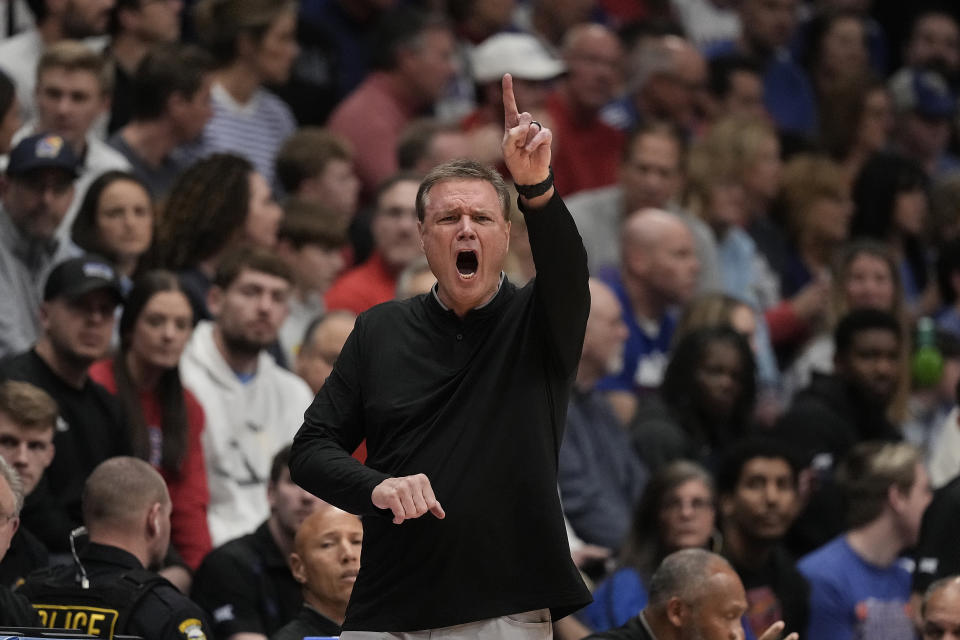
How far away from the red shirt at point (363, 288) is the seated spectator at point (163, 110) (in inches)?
36.6

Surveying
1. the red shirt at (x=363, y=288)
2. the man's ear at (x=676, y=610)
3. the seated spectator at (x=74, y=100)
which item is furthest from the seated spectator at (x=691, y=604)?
the seated spectator at (x=74, y=100)

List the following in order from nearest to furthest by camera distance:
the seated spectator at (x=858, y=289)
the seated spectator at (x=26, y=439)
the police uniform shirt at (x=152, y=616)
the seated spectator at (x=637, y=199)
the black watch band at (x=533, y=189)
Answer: the black watch band at (x=533, y=189)
the police uniform shirt at (x=152, y=616)
the seated spectator at (x=26, y=439)
the seated spectator at (x=637, y=199)
the seated spectator at (x=858, y=289)

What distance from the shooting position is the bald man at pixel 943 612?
539 cm

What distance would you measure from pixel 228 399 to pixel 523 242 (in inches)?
77.3

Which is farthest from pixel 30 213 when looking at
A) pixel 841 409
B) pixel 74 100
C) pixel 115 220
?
pixel 841 409

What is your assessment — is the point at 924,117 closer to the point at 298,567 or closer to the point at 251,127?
the point at 251,127

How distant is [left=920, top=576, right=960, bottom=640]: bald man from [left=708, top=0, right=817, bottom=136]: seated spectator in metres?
6.98

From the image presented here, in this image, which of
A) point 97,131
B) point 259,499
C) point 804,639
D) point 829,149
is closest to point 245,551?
point 259,499

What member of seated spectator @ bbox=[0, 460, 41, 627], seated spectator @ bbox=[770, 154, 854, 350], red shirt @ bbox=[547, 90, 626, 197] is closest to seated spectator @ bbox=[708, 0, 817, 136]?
seated spectator @ bbox=[770, 154, 854, 350]

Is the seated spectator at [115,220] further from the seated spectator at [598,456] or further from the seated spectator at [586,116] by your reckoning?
the seated spectator at [586,116]

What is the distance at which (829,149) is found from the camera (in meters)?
11.7

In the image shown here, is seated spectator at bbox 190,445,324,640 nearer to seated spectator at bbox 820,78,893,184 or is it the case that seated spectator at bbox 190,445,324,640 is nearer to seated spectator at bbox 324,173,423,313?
seated spectator at bbox 324,173,423,313

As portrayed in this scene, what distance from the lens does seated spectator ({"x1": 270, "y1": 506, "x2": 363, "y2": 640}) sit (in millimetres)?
5348

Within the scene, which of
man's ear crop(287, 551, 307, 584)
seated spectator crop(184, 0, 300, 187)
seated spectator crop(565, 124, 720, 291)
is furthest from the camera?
seated spectator crop(565, 124, 720, 291)
